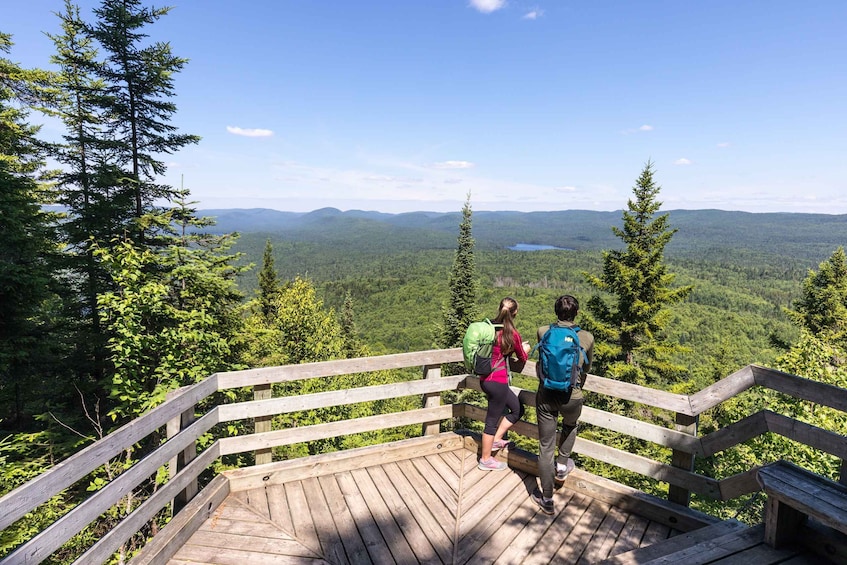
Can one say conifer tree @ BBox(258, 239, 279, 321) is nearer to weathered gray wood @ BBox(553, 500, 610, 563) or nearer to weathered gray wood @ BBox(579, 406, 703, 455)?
weathered gray wood @ BBox(579, 406, 703, 455)

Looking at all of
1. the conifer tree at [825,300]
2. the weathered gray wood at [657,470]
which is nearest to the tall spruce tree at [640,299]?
the conifer tree at [825,300]

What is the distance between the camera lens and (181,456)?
325cm

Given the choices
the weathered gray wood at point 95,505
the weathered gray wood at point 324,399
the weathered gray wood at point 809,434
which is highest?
the weathered gray wood at point 809,434

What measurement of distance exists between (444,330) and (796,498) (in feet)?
93.2

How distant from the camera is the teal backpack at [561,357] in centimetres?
334

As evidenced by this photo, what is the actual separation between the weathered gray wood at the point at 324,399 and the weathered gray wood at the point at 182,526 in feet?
1.95

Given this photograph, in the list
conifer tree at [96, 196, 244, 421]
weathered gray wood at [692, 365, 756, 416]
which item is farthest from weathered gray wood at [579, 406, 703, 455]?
conifer tree at [96, 196, 244, 421]

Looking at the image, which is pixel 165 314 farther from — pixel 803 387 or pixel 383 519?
pixel 803 387

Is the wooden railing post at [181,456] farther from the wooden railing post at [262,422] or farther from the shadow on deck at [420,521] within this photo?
the wooden railing post at [262,422]

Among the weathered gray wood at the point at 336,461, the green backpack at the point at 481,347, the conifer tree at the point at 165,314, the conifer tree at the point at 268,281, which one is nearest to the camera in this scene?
the weathered gray wood at the point at 336,461

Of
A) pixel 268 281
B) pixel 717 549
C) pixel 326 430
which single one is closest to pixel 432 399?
pixel 326 430

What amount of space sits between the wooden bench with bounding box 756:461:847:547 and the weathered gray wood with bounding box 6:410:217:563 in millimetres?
3506

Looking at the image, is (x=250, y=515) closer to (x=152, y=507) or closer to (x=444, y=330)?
(x=152, y=507)

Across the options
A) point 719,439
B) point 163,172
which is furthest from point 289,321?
point 719,439
